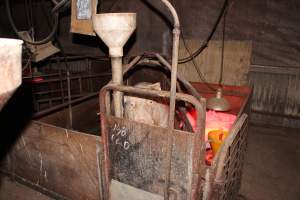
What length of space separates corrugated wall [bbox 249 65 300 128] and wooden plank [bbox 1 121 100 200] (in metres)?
4.05

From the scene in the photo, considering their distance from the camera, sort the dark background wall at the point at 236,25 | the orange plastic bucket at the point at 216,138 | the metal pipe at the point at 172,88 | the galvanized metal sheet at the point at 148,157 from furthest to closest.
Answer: the dark background wall at the point at 236,25 → the orange plastic bucket at the point at 216,138 → the galvanized metal sheet at the point at 148,157 → the metal pipe at the point at 172,88

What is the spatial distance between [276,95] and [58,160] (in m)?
4.39

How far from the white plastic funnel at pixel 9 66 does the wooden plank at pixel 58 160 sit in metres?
0.99

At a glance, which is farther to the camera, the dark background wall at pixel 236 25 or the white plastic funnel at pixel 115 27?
the dark background wall at pixel 236 25

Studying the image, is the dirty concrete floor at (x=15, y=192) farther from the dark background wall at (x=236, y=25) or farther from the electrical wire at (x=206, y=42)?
the electrical wire at (x=206, y=42)

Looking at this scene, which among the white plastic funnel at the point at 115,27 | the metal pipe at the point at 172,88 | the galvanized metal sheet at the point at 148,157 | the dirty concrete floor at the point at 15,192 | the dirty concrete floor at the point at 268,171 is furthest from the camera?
the dirty concrete floor at the point at 268,171

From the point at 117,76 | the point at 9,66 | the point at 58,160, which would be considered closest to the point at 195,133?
the point at 117,76

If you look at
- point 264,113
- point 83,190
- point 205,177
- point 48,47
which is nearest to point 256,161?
point 264,113

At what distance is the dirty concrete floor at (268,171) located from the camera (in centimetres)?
296

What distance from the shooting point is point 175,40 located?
1.60 meters

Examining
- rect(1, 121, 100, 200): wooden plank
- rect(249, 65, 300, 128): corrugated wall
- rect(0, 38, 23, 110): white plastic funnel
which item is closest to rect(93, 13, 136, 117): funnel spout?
rect(1, 121, 100, 200): wooden plank

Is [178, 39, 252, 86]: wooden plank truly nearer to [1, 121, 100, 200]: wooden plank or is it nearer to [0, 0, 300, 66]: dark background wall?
[0, 0, 300, 66]: dark background wall

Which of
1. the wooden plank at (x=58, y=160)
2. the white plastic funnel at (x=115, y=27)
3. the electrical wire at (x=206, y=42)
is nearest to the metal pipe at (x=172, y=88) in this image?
the white plastic funnel at (x=115, y=27)

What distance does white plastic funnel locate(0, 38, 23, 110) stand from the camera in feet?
3.72
